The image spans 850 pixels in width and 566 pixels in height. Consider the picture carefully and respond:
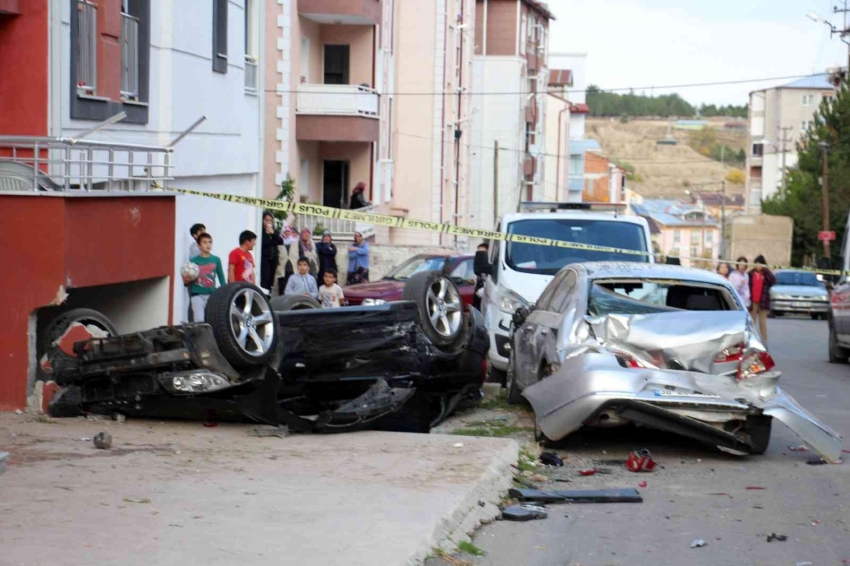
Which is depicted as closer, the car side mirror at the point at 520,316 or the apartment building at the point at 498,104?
the car side mirror at the point at 520,316

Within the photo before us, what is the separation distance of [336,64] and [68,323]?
26015 millimetres

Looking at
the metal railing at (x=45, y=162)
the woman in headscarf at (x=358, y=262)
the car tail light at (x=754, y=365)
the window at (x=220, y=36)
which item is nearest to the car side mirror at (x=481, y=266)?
the metal railing at (x=45, y=162)

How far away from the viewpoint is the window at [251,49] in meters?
20.2

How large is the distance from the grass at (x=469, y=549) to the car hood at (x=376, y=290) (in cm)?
1266

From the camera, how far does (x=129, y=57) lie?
47.5 ft

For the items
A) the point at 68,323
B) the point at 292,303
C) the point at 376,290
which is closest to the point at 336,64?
the point at 376,290

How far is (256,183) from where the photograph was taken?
2047 centimetres

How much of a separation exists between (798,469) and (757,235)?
133 feet

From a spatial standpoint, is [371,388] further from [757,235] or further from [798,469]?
[757,235]

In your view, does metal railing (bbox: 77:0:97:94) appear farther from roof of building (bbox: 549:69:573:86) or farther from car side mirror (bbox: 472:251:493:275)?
roof of building (bbox: 549:69:573:86)

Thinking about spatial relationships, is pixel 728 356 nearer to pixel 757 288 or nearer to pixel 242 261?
pixel 242 261

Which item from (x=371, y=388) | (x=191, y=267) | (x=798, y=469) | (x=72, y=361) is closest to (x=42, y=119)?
(x=191, y=267)

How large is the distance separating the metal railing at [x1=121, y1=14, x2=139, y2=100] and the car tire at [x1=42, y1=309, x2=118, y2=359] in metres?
4.88

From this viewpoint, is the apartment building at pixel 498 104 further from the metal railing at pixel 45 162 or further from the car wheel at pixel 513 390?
the metal railing at pixel 45 162
